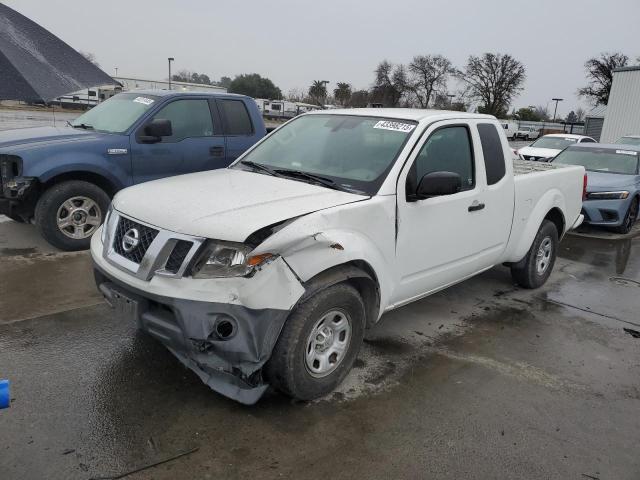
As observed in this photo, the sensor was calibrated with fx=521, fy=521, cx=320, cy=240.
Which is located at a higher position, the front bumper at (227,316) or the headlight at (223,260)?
the headlight at (223,260)

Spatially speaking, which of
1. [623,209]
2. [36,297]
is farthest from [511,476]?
[623,209]

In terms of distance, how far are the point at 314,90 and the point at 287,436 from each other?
178ft

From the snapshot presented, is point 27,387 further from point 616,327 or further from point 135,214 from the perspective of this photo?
point 616,327

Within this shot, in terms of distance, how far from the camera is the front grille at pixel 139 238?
3107 millimetres

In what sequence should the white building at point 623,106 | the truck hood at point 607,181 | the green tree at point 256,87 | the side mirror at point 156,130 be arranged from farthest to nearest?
the green tree at point 256,87, the white building at point 623,106, the truck hood at point 607,181, the side mirror at point 156,130

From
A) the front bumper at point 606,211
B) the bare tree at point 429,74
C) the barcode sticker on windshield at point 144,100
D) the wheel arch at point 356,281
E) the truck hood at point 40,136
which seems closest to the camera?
the wheel arch at point 356,281


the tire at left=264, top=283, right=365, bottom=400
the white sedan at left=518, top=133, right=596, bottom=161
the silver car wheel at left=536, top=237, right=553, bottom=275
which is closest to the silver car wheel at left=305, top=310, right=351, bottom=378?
the tire at left=264, top=283, right=365, bottom=400

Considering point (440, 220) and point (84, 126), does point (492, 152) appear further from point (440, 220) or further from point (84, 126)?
point (84, 126)

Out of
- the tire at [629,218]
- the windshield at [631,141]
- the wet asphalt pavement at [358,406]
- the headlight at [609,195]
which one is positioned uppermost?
the windshield at [631,141]

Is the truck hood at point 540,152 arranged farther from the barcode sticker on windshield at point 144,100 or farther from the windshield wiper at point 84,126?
the windshield wiper at point 84,126

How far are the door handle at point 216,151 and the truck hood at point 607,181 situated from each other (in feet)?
21.2

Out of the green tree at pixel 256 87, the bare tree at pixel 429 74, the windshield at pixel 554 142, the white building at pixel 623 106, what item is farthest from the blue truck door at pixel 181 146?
the green tree at pixel 256 87

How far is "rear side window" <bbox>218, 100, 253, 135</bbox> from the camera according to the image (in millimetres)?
7137

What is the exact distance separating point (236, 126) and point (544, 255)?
14.1 ft
